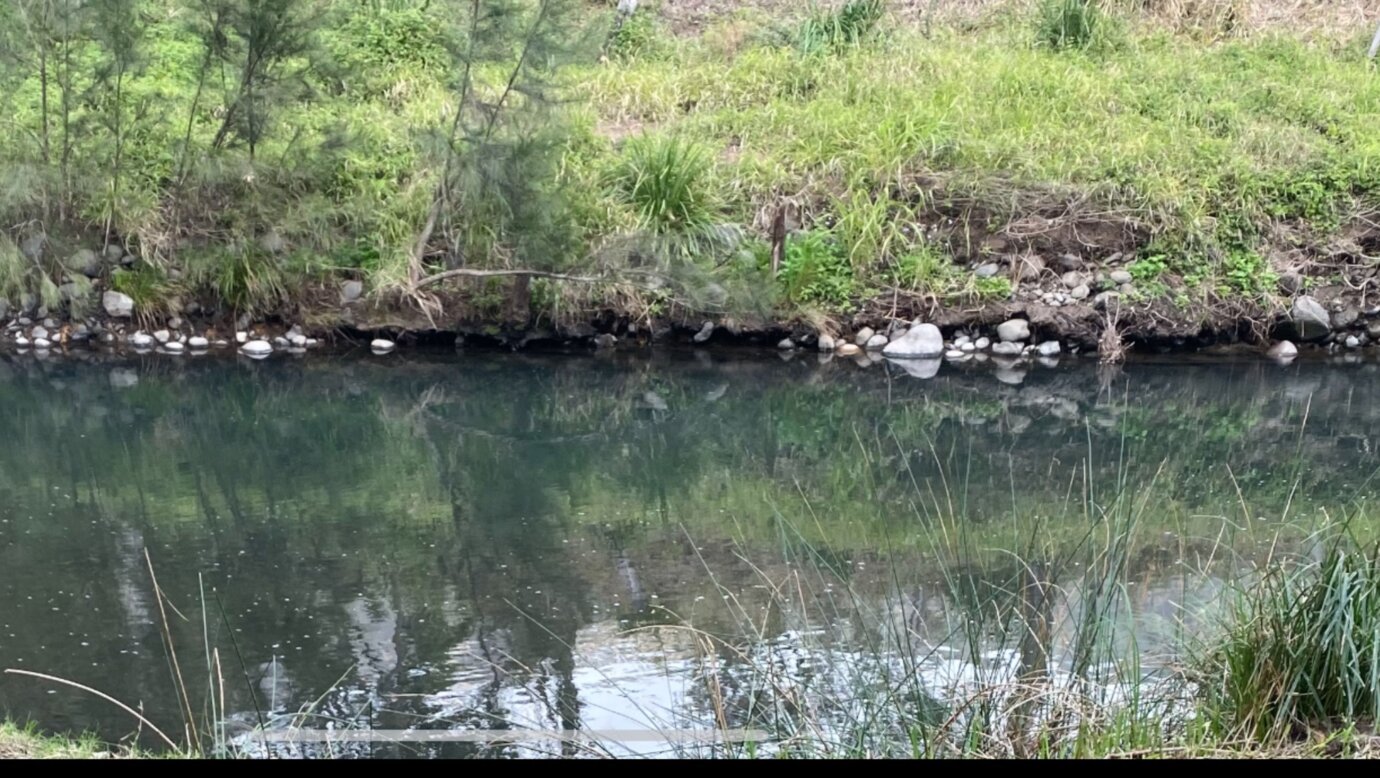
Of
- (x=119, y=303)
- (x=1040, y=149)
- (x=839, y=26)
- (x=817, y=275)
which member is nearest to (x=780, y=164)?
(x=817, y=275)

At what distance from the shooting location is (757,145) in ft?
35.4

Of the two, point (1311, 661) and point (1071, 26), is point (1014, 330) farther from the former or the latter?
point (1311, 661)

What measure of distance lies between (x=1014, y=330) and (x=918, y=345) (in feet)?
2.23

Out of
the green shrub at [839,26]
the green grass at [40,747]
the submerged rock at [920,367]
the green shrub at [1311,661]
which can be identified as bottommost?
the submerged rock at [920,367]

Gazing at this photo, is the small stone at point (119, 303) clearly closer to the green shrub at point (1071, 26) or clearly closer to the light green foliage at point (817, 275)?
the light green foliage at point (817, 275)

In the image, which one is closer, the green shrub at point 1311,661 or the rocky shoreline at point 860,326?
the green shrub at point 1311,661

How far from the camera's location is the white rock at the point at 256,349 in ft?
31.1

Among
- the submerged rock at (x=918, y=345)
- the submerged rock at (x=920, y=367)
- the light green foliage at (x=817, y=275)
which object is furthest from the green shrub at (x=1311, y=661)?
the light green foliage at (x=817, y=275)

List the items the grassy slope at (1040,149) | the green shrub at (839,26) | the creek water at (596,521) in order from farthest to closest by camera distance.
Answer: the green shrub at (839,26)
the grassy slope at (1040,149)
the creek water at (596,521)

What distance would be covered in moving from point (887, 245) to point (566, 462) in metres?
3.50

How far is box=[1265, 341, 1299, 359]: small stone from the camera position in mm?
9625

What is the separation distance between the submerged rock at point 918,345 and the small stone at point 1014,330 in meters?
0.43

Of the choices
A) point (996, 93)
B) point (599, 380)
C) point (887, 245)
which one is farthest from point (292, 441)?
point (996, 93)

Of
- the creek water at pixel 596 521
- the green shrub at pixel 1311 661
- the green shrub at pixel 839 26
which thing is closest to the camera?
the green shrub at pixel 1311 661
